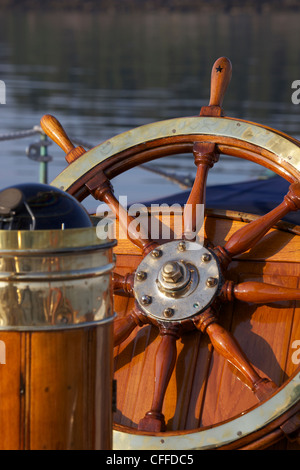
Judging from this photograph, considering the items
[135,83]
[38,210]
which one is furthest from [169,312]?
[135,83]

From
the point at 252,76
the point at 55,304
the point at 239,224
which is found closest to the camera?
the point at 55,304

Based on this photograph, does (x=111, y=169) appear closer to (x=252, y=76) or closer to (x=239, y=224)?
(x=239, y=224)

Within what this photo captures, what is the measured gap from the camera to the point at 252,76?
55.5ft

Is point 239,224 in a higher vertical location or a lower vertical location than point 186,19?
lower

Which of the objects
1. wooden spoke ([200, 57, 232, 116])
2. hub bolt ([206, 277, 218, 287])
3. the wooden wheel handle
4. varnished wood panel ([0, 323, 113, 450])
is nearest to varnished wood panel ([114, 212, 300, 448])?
hub bolt ([206, 277, 218, 287])

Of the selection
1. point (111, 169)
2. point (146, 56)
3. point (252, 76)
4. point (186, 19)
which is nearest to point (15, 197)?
point (111, 169)

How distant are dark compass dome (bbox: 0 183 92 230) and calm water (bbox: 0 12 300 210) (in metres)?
3.21

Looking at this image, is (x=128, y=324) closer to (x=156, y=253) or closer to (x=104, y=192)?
(x=156, y=253)

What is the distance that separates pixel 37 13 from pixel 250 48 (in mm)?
22367

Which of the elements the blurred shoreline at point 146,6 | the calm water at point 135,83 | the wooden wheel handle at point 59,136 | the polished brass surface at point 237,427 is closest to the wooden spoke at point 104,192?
the wooden wheel handle at point 59,136

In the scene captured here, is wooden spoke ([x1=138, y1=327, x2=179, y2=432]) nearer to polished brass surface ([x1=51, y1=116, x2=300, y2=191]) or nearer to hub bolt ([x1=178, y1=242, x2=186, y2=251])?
hub bolt ([x1=178, y1=242, x2=186, y2=251])

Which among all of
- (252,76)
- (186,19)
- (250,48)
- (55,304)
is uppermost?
(186,19)

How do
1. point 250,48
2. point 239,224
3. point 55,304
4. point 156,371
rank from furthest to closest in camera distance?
point 250,48 < point 239,224 < point 156,371 < point 55,304

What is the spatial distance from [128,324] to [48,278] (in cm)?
77
